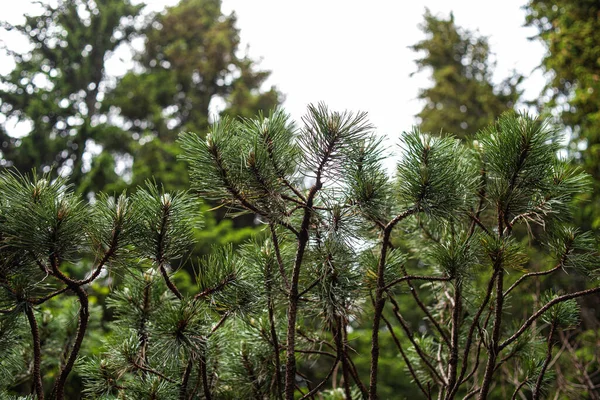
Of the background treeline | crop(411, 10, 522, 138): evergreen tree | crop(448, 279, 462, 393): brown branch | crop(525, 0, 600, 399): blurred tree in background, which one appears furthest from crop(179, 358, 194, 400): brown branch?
crop(411, 10, 522, 138): evergreen tree

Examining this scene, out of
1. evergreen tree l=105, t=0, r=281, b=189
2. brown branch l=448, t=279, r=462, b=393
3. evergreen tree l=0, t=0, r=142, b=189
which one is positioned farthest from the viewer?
evergreen tree l=105, t=0, r=281, b=189

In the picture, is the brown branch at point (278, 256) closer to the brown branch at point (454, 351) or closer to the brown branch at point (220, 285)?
the brown branch at point (220, 285)

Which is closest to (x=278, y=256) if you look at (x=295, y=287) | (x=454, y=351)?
(x=295, y=287)

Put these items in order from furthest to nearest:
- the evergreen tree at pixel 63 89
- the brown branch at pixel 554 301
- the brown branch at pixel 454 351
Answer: the evergreen tree at pixel 63 89, the brown branch at pixel 454 351, the brown branch at pixel 554 301

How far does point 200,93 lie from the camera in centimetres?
1175

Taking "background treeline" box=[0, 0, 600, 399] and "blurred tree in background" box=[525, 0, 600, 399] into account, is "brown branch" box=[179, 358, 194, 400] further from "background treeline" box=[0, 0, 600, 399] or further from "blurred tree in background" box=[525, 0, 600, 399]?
"blurred tree in background" box=[525, 0, 600, 399]

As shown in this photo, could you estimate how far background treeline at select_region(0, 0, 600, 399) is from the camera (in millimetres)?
6578

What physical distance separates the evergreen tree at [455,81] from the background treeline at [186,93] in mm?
30

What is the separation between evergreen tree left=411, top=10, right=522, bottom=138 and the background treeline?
0.10 ft

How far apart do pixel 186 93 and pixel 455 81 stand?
663cm

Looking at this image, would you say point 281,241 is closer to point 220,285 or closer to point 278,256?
point 278,256

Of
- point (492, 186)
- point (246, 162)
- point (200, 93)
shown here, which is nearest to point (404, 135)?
point (492, 186)

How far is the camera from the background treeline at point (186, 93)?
21.6 feet

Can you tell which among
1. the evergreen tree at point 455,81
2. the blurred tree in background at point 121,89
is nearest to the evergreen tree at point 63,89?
the blurred tree in background at point 121,89
